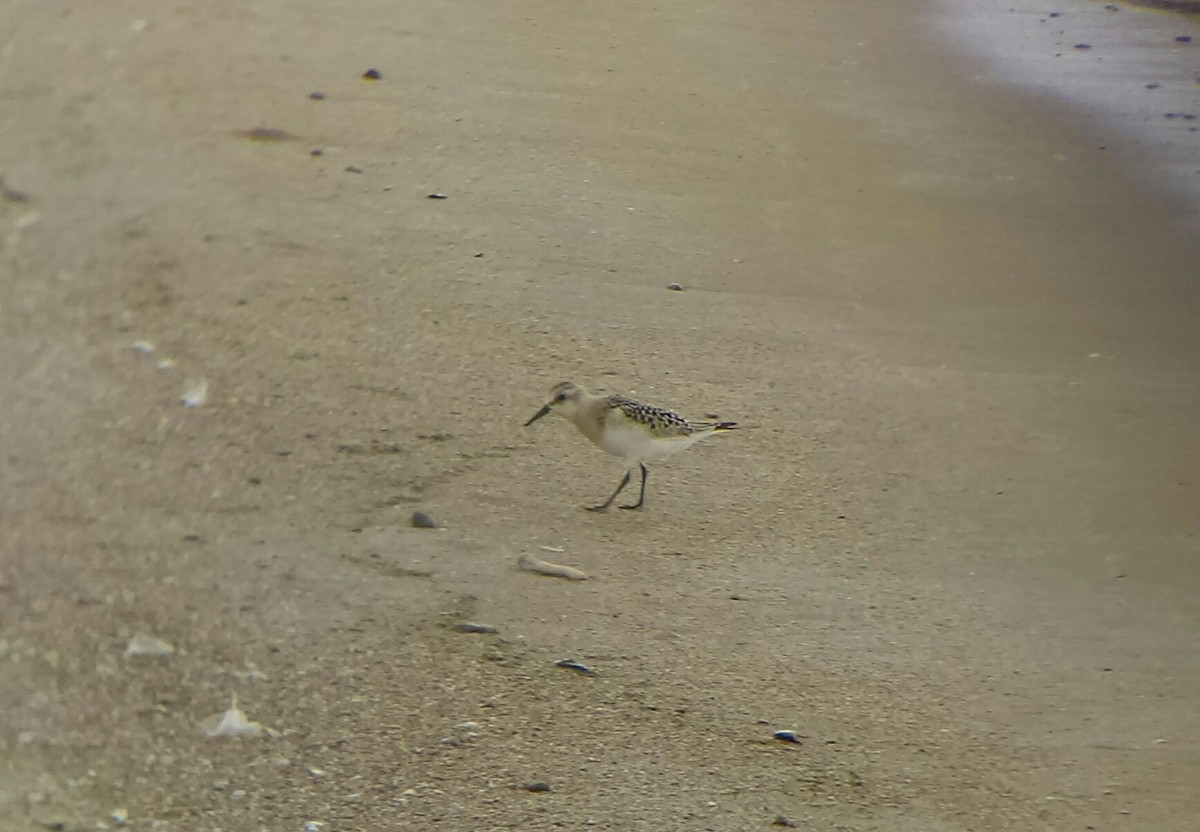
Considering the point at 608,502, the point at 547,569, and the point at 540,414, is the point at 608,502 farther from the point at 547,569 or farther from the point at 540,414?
the point at 547,569

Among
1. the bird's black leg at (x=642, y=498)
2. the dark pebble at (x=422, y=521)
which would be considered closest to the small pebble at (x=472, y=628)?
the dark pebble at (x=422, y=521)

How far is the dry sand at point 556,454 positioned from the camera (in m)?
4.15

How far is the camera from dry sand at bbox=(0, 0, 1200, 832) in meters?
4.15

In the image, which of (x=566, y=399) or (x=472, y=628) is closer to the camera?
(x=472, y=628)

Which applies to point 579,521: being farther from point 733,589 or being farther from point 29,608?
point 29,608

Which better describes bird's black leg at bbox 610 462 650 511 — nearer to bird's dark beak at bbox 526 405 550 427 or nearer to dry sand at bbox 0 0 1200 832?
dry sand at bbox 0 0 1200 832

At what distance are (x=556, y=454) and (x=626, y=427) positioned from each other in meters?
0.53

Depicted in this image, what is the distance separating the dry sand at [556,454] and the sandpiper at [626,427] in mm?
196

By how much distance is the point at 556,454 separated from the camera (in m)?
6.09

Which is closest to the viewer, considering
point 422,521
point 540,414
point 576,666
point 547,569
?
point 576,666

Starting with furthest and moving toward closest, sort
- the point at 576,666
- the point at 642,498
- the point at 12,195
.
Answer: the point at 12,195, the point at 642,498, the point at 576,666

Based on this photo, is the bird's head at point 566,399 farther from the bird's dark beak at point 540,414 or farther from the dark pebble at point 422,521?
the dark pebble at point 422,521

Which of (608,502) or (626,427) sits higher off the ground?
(626,427)

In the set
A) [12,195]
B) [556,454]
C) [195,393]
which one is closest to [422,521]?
[556,454]
